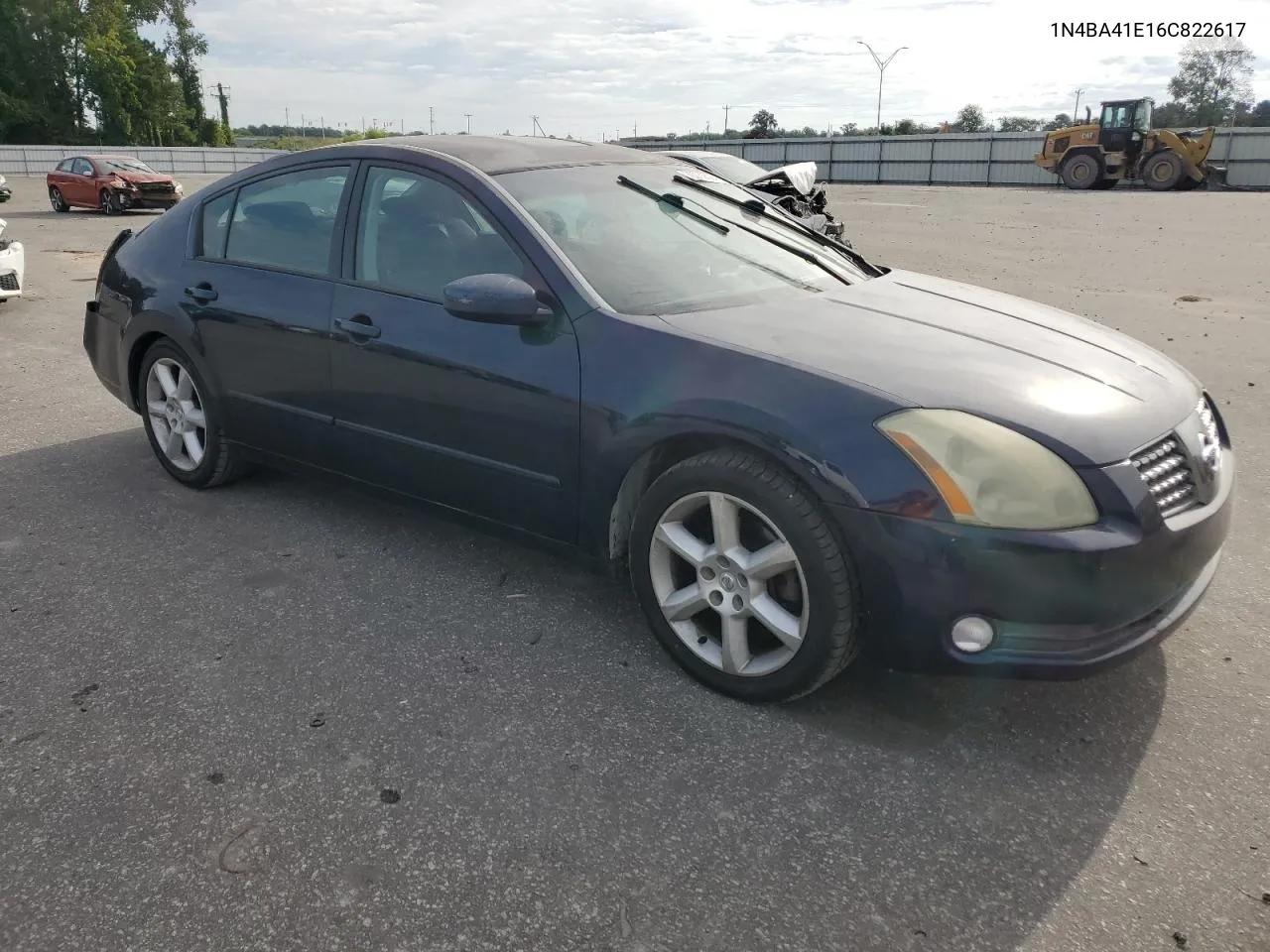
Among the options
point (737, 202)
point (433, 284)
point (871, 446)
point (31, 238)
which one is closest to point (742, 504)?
point (871, 446)

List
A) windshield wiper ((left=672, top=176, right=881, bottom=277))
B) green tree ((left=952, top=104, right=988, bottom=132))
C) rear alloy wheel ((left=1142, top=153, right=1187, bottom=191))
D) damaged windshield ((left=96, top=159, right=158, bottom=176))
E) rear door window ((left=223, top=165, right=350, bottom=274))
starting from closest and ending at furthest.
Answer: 1. rear door window ((left=223, top=165, right=350, bottom=274))
2. windshield wiper ((left=672, top=176, right=881, bottom=277))
3. damaged windshield ((left=96, top=159, right=158, bottom=176))
4. rear alloy wheel ((left=1142, top=153, right=1187, bottom=191))
5. green tree ((left=952, top=104, right=988, bottom=132))

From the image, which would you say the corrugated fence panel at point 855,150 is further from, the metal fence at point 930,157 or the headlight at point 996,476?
the headlight at point 996,476

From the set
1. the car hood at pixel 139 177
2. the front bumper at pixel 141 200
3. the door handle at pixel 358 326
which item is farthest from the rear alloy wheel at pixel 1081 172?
the door handle at pixel 358 326

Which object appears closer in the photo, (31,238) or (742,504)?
(742,504)

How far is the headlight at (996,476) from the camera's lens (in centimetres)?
237

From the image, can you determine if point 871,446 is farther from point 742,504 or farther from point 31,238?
point 31,238

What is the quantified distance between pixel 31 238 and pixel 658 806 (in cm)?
1893

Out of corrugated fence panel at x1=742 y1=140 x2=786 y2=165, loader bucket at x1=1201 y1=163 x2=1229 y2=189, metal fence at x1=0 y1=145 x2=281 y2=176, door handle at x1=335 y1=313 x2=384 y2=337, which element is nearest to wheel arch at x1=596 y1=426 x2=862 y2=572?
door handle at x1=335 y1=313 x2=384 y2=337

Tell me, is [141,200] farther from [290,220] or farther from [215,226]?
[290,220]

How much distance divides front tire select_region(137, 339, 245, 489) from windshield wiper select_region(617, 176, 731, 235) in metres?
2.01

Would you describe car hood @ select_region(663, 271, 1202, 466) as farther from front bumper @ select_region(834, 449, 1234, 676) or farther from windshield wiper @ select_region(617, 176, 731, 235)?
windshield wiper @ select_region(617, 176, 731, 235)

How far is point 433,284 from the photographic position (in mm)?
3410

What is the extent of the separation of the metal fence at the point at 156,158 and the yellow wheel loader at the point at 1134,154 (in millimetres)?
32361

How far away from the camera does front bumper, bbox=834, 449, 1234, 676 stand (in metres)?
2.36
